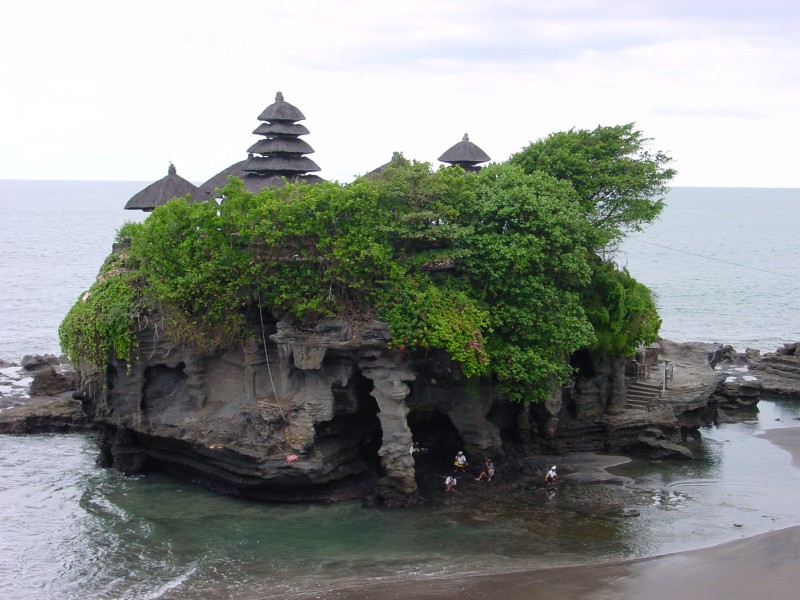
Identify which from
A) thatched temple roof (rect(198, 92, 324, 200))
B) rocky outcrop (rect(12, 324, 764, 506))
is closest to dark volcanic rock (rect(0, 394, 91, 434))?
rocky outcrop (rect(12, 324, 764, 506))

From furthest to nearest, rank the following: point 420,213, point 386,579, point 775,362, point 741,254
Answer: point 741,254 < point 775,362 < point 420,213 < point 386,579

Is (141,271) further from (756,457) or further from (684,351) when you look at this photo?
(684,351)

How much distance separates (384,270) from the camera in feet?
88.3

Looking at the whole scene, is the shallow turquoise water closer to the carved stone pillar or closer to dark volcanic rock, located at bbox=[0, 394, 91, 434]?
the carved stone pillar

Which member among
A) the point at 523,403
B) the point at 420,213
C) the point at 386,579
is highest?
the point at 420,213

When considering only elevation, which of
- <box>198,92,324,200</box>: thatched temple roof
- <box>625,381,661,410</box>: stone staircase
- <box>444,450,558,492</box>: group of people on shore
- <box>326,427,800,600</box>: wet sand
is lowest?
<box>326,427,800,600</box>: wet sand

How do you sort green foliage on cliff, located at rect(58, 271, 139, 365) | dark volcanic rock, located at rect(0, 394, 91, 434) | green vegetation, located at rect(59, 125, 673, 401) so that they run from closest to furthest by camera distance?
green vegetation, located at rect(59, 125, 673, 401) < green foliage on cliff, located at rect(58, 271, 139, 365) < dark volcanic rock, located at rect(0, 394, 91, 434)

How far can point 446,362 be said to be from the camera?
90.1 feet

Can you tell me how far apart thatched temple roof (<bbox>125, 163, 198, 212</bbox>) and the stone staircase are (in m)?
18.4

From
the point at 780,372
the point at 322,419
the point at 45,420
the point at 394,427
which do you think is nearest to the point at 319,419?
the point at 322,419

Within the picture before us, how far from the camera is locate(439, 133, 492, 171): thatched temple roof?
3719cm

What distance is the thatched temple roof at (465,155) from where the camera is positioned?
37188mm

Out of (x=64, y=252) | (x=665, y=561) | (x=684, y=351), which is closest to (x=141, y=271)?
(x=665, y=561)

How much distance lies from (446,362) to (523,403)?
4829 mm
